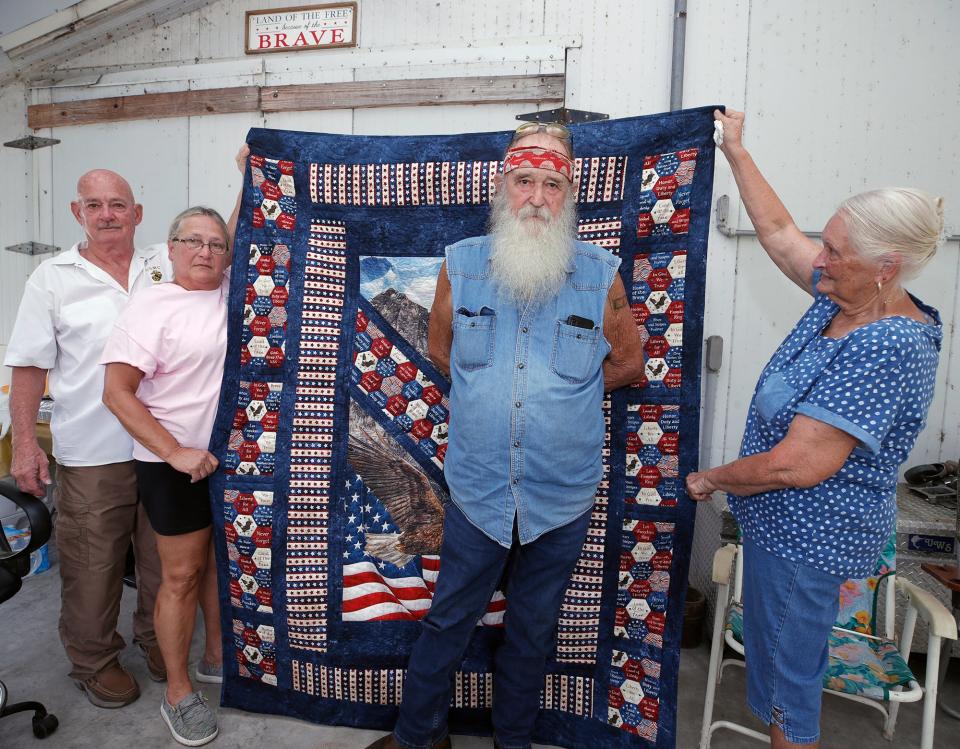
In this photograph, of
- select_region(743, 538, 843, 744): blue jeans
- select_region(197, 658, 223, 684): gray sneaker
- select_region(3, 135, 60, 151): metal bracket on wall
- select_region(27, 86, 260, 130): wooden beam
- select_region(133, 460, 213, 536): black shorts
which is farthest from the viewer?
select_region(3, 135, 60, 151): metal bracket on wall

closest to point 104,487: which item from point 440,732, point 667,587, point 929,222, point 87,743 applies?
point 87,743

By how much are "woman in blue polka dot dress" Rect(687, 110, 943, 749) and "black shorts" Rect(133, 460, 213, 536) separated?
1.71 m

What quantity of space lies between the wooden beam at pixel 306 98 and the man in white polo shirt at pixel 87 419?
1.54 metres

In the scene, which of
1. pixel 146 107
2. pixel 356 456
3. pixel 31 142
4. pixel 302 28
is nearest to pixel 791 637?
pixel 356 456

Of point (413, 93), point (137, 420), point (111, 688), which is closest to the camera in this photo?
point (137, 420)

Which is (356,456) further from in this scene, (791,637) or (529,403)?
(791,637)

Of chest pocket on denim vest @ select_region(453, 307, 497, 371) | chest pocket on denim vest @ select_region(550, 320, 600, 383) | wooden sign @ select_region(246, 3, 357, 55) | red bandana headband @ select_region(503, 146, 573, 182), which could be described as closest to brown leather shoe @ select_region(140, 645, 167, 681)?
chest pocket on denim vest @ select_region(453, 307, 497, 371)

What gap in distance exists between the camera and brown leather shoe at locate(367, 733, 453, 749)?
6.51 feet

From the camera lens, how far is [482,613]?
1901mm

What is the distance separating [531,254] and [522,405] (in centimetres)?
42

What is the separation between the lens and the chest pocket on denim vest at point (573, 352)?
1.74 meters

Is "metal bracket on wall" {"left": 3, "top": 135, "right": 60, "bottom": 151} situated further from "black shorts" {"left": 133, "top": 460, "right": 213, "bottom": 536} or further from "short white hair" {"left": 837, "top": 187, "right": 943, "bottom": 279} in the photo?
"short white hair" {"left": 837, "top": 187, "right": 943, "bottom": 279}

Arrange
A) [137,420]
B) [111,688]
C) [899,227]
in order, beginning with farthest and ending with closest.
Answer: [111,688] → [137,420] → [899,227]

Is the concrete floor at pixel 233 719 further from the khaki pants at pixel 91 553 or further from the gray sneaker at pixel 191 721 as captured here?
the khaki pants at pixel 91 553
